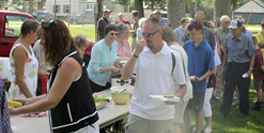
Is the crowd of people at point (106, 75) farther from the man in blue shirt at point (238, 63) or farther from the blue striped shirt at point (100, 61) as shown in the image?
the man in blue shirt at point (238, 63)

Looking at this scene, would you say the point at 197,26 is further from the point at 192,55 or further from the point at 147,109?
the point at 147,109

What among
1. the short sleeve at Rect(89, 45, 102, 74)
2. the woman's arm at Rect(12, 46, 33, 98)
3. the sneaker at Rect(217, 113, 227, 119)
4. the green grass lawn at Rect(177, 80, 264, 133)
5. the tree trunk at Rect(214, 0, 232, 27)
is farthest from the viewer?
the tree trunk at Rect(214, 0, 232, 27)

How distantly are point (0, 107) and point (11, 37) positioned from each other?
7.79m

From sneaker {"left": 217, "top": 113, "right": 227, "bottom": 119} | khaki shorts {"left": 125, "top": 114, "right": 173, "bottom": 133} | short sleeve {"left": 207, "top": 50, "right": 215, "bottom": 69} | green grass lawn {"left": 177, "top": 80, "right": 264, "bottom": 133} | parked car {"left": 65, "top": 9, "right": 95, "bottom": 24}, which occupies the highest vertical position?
parked car {"left": 65, "top": 9, "right": 95, "bottom": 24}

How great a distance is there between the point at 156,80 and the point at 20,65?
172cm

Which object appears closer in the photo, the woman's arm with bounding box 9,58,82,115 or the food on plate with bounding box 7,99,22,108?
the woman's arm with bounding box 9,58,82,115

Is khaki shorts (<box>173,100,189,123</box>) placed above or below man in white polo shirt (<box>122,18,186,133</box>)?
below

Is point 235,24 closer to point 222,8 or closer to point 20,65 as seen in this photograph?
point 20,65

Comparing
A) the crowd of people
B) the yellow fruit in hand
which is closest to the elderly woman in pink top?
the crowd of people

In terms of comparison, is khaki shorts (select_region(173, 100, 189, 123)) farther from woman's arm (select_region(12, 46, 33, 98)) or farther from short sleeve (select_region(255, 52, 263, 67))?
short sleeve (select_region(255, 52, 263, 67))

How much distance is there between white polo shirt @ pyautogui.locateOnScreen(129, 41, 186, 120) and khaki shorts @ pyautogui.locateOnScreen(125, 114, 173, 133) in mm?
48

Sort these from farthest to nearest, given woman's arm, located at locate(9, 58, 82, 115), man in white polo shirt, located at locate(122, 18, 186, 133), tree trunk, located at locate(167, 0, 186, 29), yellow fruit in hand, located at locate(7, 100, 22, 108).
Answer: tree trunk, located at locate(167, 0, 186, 29) → man in white polo shirt, located at locate(122, 18, 186, 133) → yellow fruit in hand, located at locate(7, 100, 22, 108) → woman's arm, located at locate(9, 58, 82, 115)

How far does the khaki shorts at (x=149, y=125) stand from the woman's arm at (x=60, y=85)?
108cm

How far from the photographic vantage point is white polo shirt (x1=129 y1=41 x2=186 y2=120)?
3.12 m
